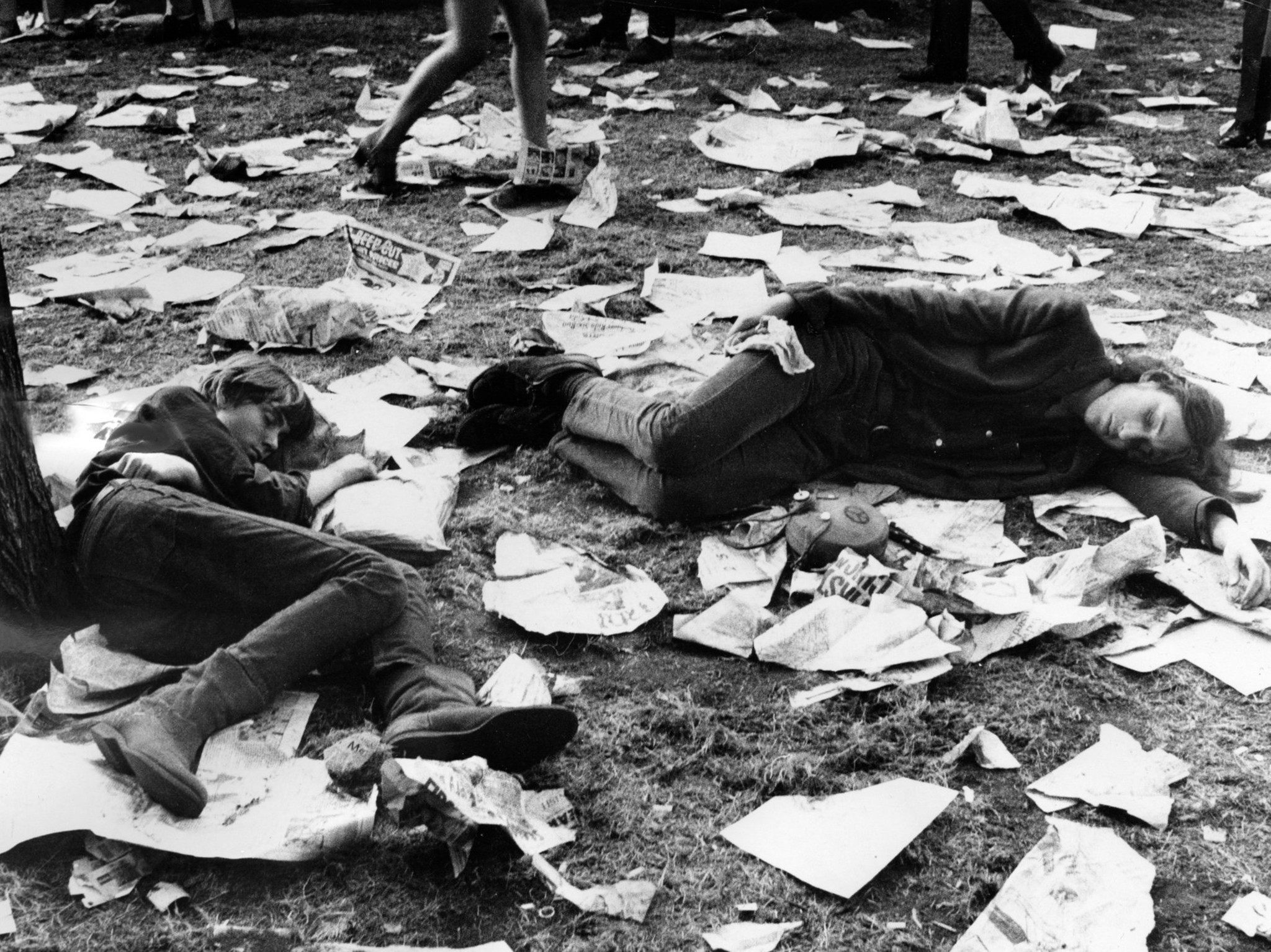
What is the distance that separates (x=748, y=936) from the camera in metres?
1.46

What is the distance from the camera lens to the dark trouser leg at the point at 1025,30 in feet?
17.4

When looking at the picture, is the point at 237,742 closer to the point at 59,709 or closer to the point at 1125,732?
the point at 59,709

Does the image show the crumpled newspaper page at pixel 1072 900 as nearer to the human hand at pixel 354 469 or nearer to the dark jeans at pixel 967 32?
the human hand at pixel 354 469

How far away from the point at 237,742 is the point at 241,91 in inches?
168

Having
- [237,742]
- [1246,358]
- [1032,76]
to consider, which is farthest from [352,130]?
[237,742]

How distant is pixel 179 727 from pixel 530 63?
2.76 m

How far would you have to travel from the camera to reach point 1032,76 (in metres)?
5.45

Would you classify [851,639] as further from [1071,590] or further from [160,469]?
[160,469]

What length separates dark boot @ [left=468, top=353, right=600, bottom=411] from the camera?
2584 millimetres

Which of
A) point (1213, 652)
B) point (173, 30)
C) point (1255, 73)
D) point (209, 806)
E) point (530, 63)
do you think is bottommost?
point (1213, 652)

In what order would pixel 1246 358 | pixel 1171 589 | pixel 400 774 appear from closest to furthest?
pixel 400 774 → pixel 1171 589 → pixel 1246 358

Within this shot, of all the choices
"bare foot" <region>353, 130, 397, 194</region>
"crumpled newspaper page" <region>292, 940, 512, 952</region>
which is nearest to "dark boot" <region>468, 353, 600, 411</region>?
"crumpled newspaper page" <region>292, 940, 512, 952</region>

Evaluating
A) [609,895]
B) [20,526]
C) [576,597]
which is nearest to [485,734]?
[609,895]

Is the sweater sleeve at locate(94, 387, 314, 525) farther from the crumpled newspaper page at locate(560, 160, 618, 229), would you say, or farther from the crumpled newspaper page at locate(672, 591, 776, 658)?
the crumpled newspaper page at locate(560, 160, 618, 229)
